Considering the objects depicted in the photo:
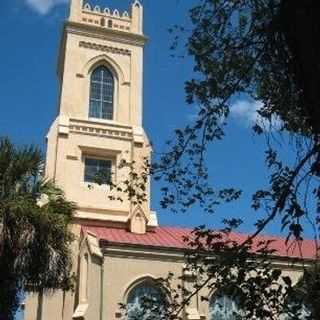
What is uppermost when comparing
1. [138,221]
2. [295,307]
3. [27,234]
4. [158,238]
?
[138,221]

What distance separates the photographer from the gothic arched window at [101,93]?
109ft

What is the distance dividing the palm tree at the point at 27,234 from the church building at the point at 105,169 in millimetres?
5459

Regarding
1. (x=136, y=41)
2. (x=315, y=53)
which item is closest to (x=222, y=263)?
(x=315, y=53)

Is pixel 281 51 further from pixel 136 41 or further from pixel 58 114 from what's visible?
pixel 136 41

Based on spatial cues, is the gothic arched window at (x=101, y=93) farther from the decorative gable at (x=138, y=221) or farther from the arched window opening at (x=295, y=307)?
the arched window opening at (x=295, y=307)

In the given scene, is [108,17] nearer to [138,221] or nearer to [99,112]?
[99,112]

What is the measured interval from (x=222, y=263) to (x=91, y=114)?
27.2 metres

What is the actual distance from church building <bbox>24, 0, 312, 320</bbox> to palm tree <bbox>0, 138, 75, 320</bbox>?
5459 mm

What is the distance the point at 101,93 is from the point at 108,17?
477 cm

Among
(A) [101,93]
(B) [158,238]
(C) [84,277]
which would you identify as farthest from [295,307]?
(A) [101,93]

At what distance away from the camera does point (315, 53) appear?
13.2 feet

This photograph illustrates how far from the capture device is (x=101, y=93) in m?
33.7

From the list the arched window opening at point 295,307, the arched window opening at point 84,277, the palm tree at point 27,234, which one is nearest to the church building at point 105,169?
the arched window opening at point 84,277

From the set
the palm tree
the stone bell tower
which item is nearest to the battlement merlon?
the stone bell tower
